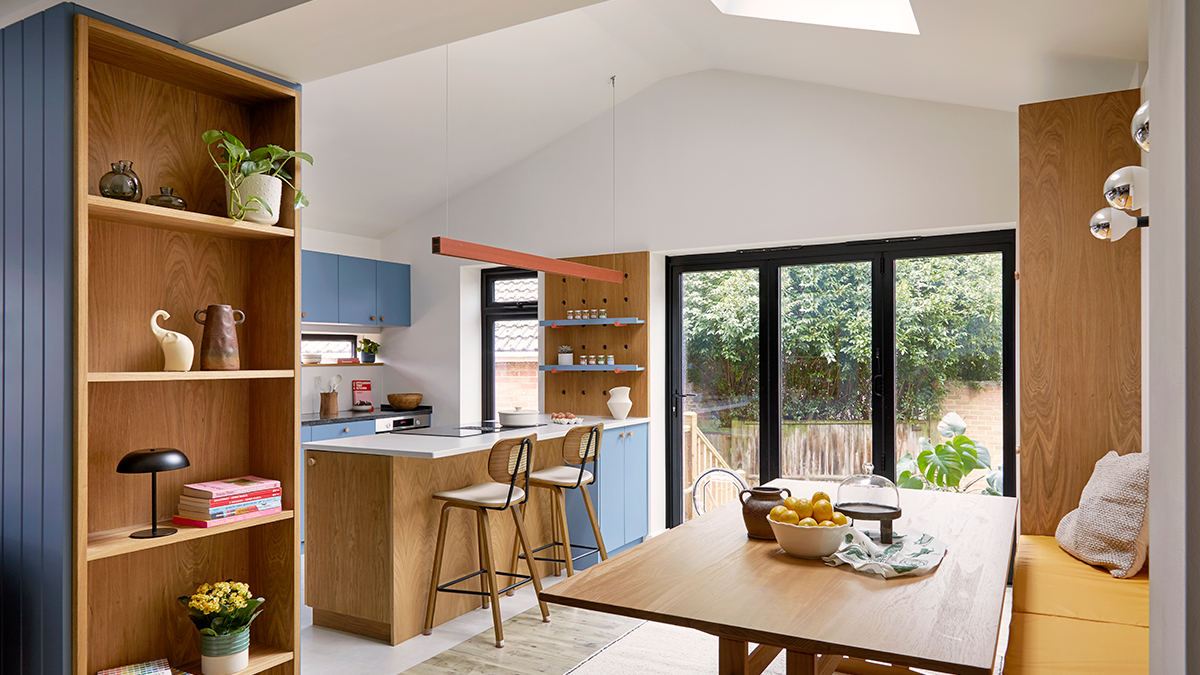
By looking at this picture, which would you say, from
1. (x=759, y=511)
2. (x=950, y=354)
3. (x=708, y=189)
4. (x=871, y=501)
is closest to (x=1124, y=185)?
(x=871, y=501)

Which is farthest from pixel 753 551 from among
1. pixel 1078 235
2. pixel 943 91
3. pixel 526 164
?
pixel 526 164

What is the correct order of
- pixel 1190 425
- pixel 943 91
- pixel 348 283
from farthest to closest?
pixel 348 283, pixel 943 91, pixel 1190 425

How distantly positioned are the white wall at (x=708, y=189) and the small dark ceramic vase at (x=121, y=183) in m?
3.82

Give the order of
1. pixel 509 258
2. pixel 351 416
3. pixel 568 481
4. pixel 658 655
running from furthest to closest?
pixel 351 416 < pixel 568 481 < pixel 509 258 < pixel 658 655

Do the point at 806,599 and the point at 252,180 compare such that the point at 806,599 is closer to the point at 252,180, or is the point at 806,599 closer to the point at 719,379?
the point at 252,180

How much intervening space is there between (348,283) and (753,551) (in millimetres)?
4458

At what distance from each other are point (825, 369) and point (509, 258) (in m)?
2.34

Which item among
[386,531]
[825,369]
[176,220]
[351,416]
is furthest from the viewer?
[351,416]

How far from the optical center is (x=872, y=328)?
16.1 ft

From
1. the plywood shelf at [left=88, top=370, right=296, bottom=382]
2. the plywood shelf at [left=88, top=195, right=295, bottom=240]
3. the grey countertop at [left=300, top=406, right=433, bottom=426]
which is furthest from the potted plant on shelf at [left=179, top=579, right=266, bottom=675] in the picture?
the grey countertop at [left=300, top=406, right=433, bottom=426]

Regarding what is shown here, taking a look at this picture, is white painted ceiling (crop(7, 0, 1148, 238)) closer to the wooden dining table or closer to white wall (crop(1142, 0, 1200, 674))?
white wall (crop(1142, 0, 1200, 674))

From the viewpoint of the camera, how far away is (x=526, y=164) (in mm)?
5938

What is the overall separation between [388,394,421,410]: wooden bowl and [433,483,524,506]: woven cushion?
100 inches

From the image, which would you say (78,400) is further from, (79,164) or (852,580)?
(852,580)
